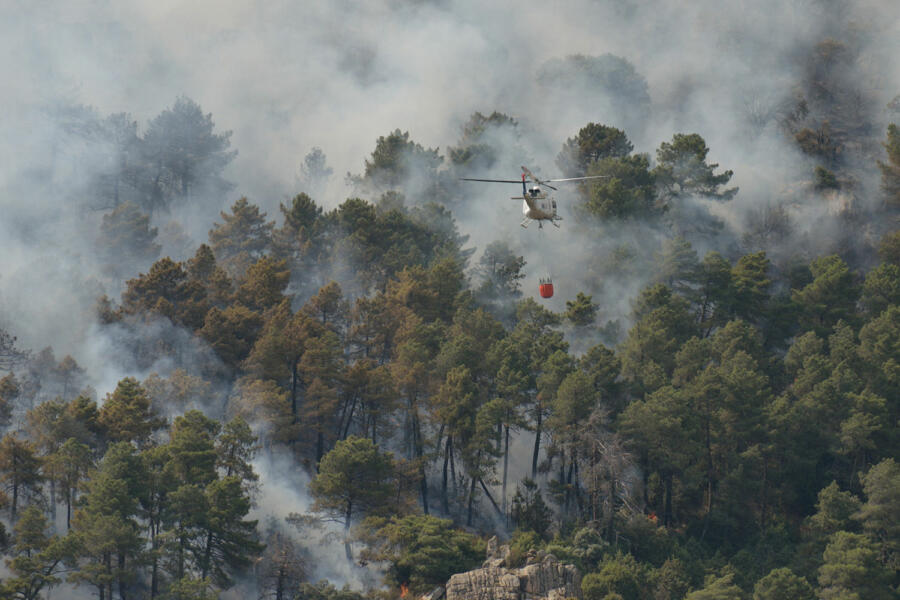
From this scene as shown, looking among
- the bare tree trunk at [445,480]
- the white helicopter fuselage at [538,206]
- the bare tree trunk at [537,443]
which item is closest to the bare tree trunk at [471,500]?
the bare tree trunk at [445,480]

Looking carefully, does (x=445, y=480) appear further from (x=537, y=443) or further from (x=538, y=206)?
(x=538, y=206)

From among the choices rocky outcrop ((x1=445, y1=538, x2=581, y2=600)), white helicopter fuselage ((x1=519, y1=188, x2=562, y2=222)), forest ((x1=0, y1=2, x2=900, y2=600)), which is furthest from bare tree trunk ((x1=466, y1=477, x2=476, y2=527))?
white helicopter fuselage ((x1=519, y1=188, x2=562, y2=222))

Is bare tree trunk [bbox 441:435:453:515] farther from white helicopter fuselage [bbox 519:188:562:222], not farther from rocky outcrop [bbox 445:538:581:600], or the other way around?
white helicopter fuselage [bbox 519:188:562:222]

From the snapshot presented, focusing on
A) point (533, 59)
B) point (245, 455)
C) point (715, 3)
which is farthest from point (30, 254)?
point (715, 3)

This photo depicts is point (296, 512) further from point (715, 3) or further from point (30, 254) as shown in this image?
point (715, 3)

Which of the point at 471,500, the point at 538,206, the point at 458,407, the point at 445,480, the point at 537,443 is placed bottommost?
the point at 471,500

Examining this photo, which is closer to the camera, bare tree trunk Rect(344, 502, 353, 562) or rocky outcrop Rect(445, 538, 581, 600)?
rocky outcrop Rect(445, 538, 581, 600)

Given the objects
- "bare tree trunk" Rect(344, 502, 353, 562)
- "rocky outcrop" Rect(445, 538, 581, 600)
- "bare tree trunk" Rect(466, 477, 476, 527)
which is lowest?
"rocky outcrop" Rect(445, 538, 581, 600)

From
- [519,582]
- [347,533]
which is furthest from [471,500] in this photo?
[519,582]

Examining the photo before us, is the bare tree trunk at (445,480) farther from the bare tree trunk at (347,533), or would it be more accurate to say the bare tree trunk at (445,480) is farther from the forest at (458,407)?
the bare tree trunk at (347,533)
